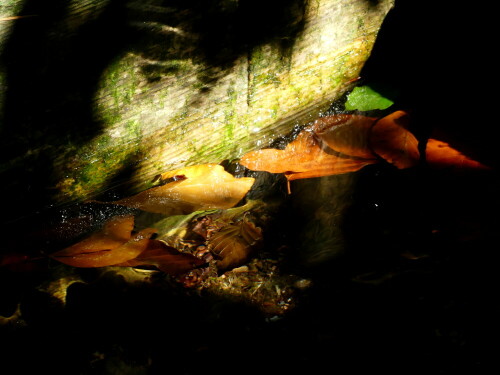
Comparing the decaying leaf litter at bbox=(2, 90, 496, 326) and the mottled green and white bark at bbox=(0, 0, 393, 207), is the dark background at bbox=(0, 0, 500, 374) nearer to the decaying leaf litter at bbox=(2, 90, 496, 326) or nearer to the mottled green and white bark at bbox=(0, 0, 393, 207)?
the decaying leaf litter at bbox=(2, 90, 496, 326)

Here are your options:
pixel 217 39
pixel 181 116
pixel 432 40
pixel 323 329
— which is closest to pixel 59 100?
pixel 181 116

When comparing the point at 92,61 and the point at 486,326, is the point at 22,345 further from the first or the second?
the point at 486,326

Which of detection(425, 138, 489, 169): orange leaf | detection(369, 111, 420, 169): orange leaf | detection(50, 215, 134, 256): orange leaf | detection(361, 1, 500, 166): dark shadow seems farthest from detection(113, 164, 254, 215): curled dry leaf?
detection(361, 1, 500, 166): dark shadow

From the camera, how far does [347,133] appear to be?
2.00 meters

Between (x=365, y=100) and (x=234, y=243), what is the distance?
1.15 metres

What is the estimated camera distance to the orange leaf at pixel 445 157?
5.40 feet

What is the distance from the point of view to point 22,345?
1.29 meters

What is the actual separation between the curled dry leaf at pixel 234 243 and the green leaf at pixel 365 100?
3.14 ft

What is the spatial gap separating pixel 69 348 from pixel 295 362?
77cm

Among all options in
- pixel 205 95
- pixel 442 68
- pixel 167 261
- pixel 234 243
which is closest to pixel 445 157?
pixel 442 68

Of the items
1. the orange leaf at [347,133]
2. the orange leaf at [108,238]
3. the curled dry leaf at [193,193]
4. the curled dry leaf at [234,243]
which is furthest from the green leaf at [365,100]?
the orange leaf at [108,238]

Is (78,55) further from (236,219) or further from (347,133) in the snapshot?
(347,133)

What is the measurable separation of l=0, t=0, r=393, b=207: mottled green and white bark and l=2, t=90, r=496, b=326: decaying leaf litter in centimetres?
11

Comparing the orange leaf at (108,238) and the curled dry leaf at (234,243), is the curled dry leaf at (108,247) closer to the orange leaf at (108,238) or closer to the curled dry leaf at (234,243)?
the orange leaf at (108,238)
